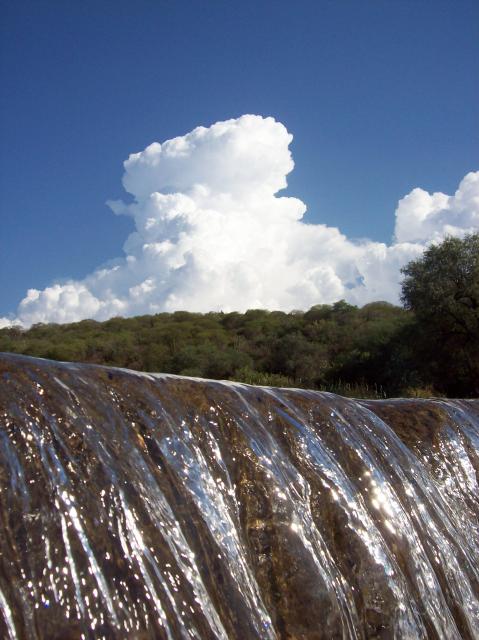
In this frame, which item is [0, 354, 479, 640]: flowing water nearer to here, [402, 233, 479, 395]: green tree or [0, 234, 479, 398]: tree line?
[0, 234, 479, 398]: tree line

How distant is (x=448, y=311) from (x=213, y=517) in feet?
85.9

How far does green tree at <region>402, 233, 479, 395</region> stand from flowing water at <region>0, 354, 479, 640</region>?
76.4ft

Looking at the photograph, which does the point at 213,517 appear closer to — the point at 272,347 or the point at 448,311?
the point at 448,311

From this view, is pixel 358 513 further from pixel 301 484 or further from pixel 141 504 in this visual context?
pixel 141 504

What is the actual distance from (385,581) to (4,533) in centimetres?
233

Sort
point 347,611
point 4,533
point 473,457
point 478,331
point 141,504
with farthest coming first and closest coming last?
point 478,331, point 473,457, point 347,611, point 141,504, point 4,533

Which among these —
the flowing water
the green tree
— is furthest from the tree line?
the flowing water

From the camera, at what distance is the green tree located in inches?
1074

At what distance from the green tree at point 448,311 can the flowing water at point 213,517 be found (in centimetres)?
2328

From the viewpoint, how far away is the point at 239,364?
41.2 m

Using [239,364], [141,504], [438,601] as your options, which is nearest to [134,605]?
[141,504]

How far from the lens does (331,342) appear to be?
150 feet

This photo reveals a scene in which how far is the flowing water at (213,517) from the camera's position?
266 cm

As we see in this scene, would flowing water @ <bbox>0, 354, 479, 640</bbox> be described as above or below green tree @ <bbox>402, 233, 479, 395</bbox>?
below
